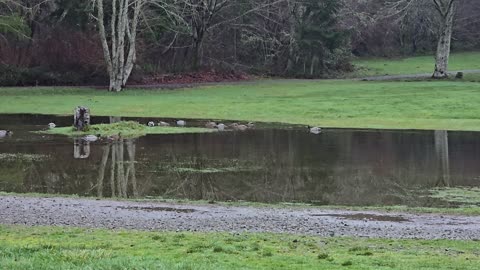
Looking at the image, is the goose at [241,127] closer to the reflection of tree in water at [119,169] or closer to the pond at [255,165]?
the pond at [255,165]

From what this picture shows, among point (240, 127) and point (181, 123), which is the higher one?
point (181, 123)

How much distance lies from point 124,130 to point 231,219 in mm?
17259

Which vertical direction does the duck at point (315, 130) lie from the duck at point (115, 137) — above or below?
above

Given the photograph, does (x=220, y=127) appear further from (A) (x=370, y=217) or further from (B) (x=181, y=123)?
(A) (x=370, y=217)

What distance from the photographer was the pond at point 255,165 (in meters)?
18.0

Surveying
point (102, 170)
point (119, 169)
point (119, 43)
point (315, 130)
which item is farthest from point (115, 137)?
point (119, 43)

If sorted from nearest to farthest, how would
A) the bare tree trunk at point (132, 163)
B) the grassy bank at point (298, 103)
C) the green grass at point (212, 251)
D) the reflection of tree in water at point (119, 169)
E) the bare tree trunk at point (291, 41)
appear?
the green grass at point (212, 251), the reflection of tree in water at point (119, 169), the bare tree trunk at point (132, 163), the grassy bank at point (298, 103), the bare tree trunk at point (291, 41)

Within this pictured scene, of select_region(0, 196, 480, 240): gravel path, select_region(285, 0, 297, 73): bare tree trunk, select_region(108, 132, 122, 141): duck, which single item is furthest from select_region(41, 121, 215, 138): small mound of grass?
select_region(285, 0, 297, 73): bare tree trunk

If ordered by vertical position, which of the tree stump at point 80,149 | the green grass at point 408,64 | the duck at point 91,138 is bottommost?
the tree stump at point 80,149

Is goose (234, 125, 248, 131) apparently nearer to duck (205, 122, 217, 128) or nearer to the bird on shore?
the bird on shore

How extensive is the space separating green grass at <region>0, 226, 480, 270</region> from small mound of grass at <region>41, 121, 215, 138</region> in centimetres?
1742

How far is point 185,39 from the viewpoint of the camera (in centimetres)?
6706

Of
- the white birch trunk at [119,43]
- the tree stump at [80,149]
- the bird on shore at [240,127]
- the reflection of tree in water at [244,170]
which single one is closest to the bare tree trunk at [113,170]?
the tree stump at [80,149]

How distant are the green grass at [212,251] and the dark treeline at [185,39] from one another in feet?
139
